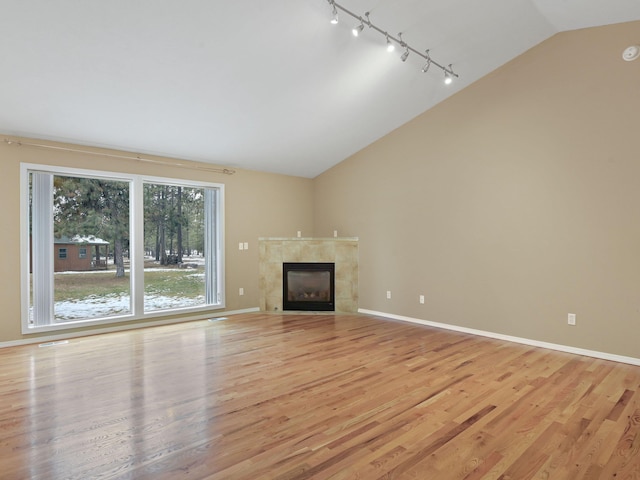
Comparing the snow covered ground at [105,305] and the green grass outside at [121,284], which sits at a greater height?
the green grass outside at [121,284]

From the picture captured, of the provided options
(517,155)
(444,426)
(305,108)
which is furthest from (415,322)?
(305,108)

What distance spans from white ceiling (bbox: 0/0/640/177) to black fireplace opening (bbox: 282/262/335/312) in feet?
7.74

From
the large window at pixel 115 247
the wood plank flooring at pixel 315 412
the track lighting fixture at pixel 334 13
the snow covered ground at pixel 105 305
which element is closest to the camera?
the wood plank flooring at pixel 315 412

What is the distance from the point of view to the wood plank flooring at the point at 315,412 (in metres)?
2.01

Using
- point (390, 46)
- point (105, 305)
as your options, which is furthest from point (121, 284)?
point (390, 46)

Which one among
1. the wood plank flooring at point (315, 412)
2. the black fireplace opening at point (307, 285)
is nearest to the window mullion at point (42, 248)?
the wood plank flooring at point (315, 412)

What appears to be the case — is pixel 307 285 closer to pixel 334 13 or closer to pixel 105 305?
pixel 105 305

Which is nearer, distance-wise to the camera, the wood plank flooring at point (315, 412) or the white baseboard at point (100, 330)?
the wood plank flooring at point (315, 412)

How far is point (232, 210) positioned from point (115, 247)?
187cm

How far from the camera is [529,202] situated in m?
4.37

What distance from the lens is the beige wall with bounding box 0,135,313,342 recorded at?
4328mm

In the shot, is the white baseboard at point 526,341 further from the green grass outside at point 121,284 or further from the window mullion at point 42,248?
the window mullion at point 42,248

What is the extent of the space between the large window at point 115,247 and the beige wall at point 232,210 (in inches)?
4.3

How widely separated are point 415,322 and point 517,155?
107 inches
